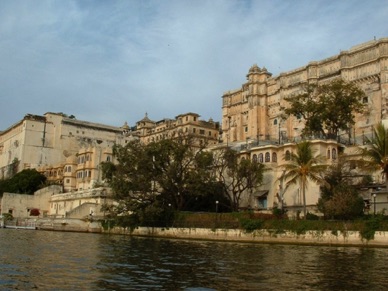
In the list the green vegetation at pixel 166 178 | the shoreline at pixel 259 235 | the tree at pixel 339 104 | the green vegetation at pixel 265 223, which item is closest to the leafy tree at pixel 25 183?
the shoreline at pixel 259 235

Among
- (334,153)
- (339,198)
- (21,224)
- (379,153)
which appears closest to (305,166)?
(339,198)

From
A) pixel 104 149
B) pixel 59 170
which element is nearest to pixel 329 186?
pixel 104 149

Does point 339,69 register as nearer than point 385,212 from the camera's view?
No

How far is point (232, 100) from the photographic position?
100000mm

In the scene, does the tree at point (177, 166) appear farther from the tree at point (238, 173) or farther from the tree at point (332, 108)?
the tree at point (332, 108)

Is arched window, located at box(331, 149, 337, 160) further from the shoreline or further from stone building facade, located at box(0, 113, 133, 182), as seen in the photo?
stone building facade, located at box(0, 113, 133, 182)

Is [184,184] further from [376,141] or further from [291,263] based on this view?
[291,263]

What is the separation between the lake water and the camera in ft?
56.2

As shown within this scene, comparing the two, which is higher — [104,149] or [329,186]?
[104,149]

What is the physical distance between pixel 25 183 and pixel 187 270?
75.0m

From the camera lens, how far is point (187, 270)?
21.0 m

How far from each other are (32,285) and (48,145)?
9916 centimetres

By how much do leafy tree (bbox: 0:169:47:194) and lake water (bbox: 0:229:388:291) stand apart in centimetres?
6347

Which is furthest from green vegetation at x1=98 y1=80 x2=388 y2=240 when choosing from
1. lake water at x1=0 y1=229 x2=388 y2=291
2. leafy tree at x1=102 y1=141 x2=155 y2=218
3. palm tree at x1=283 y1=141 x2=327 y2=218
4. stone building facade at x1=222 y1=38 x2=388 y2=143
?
lake water at x1=0 y1=229 x2=388 y2=291
